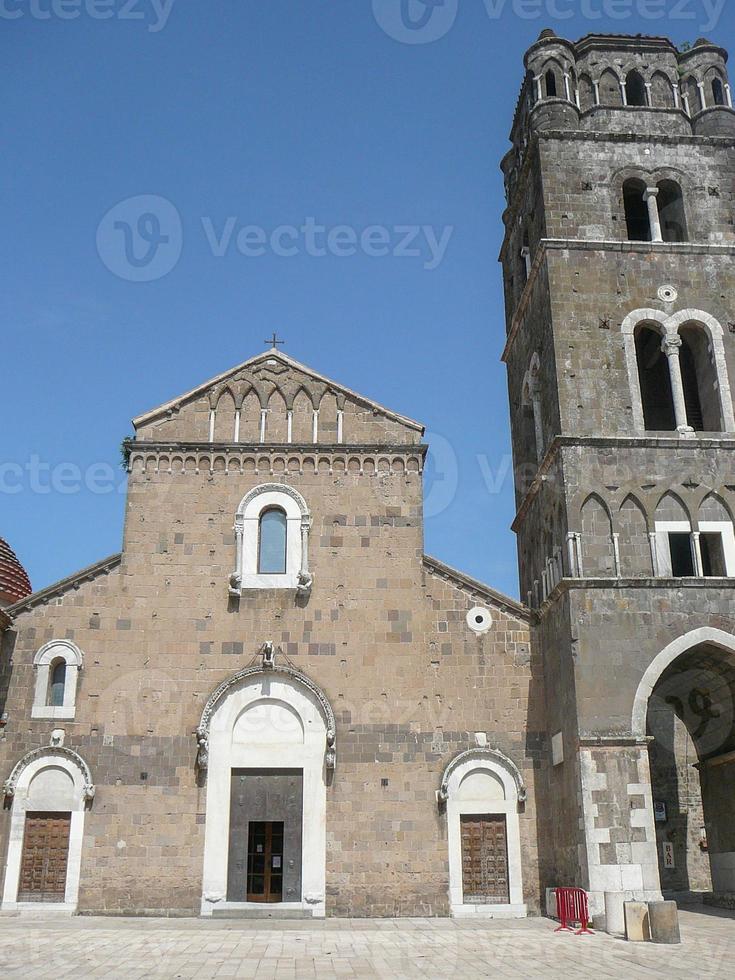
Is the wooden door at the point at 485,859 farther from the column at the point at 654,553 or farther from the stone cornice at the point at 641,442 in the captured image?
the stone cornice at the point at 641,442

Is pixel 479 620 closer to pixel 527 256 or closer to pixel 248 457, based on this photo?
pixel 248 457

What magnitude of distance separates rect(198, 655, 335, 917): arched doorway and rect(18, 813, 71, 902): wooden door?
3.14m

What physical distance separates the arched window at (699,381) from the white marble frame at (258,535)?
409 inches

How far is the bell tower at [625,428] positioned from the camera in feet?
65.9

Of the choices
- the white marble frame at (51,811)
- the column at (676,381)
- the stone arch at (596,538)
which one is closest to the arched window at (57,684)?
the white marble frame at (51,811)

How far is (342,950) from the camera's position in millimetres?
16203

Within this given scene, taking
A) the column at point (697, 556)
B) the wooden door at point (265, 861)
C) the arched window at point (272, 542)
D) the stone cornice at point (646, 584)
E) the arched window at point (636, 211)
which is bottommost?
the wooden door at point (265, 861)

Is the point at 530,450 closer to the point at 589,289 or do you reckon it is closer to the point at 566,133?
the point at 589,289

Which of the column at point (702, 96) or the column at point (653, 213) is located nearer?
the column at point (653, 213)

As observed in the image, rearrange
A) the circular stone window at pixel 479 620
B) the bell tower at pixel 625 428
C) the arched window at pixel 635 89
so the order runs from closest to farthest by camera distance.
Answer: the bell tower at pixel 625 428 → the circular stone window at pixel 479 620 → the arched window at pixel 635 89

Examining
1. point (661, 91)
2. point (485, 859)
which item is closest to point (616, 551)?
point (485, 859)

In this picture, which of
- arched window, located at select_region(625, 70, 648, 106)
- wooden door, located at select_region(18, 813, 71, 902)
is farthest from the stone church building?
arched window, located at select_region(625, 70, 648, 106)

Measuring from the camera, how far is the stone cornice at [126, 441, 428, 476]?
24234 millimetres

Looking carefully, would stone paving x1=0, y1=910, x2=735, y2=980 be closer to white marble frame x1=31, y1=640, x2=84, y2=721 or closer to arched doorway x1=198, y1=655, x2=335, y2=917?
arched doorway x1=198, y1=655, x2=335, y2=917
